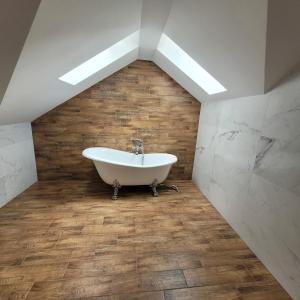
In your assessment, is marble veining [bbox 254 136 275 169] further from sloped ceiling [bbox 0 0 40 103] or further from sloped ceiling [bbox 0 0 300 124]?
sloped ceiling [bbox 0 0 40 103]

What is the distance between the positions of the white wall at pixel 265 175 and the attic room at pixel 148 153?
14 millimetres

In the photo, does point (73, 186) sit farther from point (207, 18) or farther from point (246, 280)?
point (207, 18)

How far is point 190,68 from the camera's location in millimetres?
2764

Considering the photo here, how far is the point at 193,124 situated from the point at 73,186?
239cm

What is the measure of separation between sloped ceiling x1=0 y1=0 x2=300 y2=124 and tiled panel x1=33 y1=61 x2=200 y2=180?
35.7 inches

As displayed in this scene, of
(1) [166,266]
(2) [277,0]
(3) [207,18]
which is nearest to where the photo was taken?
(2) [277,0]

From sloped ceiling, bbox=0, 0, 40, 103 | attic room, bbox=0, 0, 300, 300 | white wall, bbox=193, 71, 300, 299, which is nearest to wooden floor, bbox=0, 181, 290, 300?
attic room, bbox=0, 0, 300, 300

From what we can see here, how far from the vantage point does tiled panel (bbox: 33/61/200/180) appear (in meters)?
3.24

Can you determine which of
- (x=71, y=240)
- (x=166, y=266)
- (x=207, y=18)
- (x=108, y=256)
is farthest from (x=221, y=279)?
(x=207, y=18)

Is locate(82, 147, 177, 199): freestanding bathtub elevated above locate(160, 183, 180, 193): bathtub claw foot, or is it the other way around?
locate(82, 147, 177, 199): freestanding bathtub

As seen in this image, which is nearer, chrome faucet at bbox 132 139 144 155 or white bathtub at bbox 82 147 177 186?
white bathtub at bbox 82 147 177 186

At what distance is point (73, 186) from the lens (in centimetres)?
324

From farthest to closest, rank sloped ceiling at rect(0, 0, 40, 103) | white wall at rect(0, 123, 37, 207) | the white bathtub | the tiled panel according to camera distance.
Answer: the tiled panel
the white bathtub
white wall at rect(0, 123, 37, 207)
sloped ceiling at rect(0, 0, 40, 103)

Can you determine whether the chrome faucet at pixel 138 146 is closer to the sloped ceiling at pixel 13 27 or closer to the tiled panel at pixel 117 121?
the tiled panel at pixel 117 121
